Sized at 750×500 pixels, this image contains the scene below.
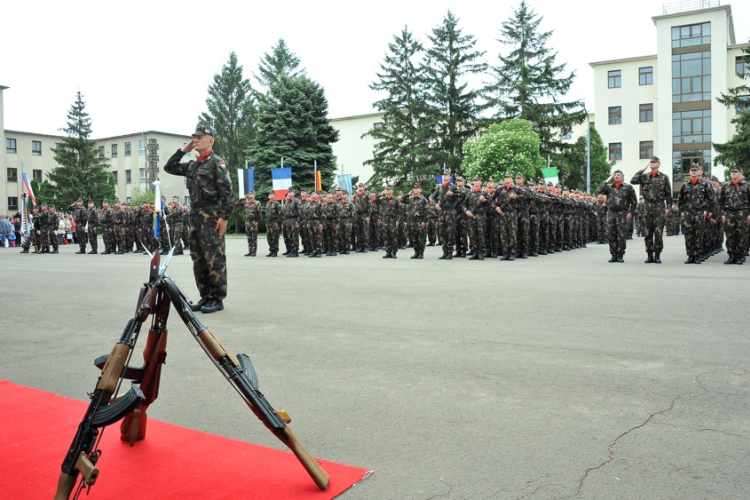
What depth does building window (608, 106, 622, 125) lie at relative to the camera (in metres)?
61.5

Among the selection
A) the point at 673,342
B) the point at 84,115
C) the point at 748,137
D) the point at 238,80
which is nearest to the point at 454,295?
the point at 673,342

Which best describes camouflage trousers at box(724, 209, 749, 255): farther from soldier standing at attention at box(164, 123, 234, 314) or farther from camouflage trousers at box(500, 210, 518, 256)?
soldier standing at attention at box(164, 123, 234, 314)

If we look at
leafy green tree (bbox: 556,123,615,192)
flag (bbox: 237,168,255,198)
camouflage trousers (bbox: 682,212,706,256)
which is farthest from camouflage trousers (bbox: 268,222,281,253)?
leafy green tree (bbox: 556,123,615,192)

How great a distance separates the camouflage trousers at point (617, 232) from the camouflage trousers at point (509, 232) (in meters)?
2.62

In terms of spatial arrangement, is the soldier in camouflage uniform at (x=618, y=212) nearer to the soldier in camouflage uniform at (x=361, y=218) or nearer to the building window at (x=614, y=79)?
the soldier in camouflage uniform at (x=361, y=218)

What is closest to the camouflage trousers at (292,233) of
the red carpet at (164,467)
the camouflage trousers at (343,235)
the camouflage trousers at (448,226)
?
the camouflage trousers at (343,235)

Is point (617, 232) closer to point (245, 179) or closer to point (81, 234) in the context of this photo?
point (81, 234)

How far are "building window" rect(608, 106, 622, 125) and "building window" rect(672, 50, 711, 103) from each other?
5119 millimetres

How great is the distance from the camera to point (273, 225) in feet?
A: 73.9

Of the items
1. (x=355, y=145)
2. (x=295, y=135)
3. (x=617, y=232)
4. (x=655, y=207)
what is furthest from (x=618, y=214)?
(x=355, y=145)

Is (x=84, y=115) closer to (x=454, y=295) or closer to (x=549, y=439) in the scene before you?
(x=454, y=295)

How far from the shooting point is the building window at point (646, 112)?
6016 cm

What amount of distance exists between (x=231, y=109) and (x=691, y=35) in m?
41.3

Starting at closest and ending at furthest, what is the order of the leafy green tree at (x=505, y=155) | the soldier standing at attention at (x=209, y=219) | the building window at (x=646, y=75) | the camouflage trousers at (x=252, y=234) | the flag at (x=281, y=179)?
1. the soldier standing at attention at (x=209, y=219)
2. the camouflage trousers at (x=252, y=234)
3. the flag at (x=281, y=179)
4. the leafy green tree at (x=505, y=155)
5. the building window at (x=646, y=75)
